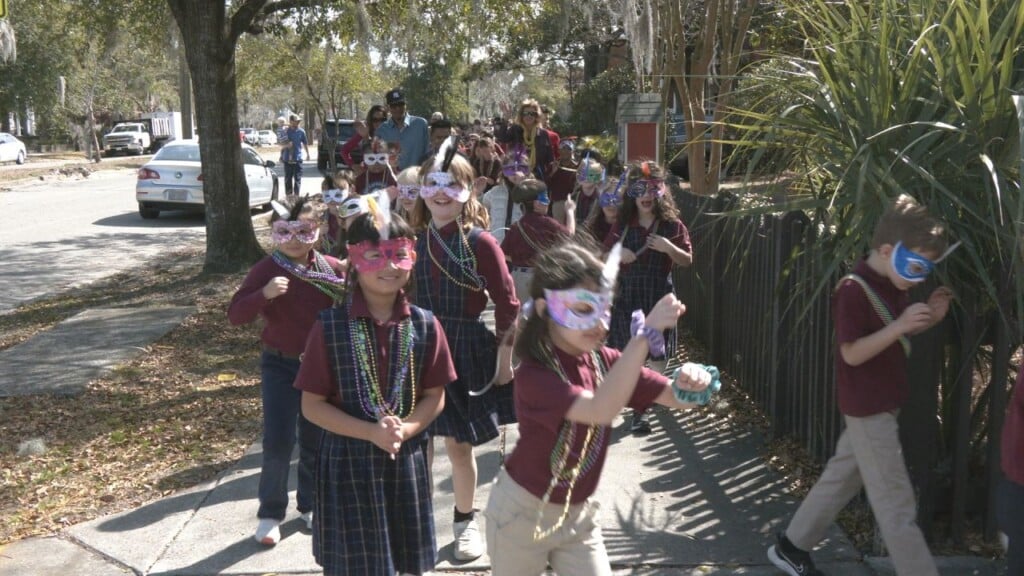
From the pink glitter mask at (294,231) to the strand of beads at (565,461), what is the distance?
6.21ft

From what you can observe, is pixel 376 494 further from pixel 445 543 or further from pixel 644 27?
pixel 644 27

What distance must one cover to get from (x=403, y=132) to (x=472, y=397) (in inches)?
207

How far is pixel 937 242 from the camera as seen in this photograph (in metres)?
3.49

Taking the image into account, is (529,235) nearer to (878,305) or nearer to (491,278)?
(491,278)

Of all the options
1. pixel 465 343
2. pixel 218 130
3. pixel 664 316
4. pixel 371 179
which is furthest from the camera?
pixel 218 130

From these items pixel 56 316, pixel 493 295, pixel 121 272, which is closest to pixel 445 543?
pixel 493 295

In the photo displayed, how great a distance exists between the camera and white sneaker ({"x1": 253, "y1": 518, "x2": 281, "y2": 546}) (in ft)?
15.0

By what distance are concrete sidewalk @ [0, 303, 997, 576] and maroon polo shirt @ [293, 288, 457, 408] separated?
1.27m

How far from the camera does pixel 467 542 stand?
14.5ft

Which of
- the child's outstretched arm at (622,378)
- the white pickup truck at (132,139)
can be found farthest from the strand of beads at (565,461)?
the white pickup truck at (132,139)

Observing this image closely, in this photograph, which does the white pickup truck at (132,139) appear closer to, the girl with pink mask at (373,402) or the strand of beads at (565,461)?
the girl with pink mask at (373,402)

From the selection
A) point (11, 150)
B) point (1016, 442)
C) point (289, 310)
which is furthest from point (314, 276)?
point (11, 150)

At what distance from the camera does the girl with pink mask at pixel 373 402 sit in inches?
130

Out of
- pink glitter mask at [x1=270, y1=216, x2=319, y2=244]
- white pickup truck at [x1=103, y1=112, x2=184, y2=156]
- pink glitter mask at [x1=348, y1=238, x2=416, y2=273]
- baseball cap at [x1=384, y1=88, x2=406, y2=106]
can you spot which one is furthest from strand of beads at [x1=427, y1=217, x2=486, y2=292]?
white pickup truck at [x1=103, y1=112, x2=184, y2=156]
